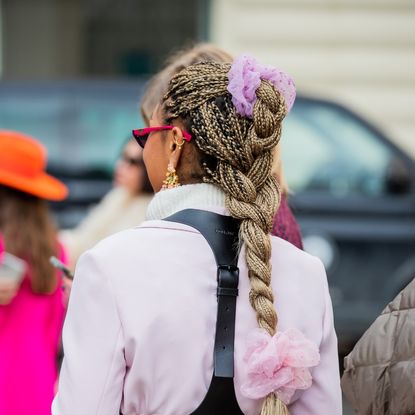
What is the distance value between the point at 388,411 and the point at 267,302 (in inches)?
14.6

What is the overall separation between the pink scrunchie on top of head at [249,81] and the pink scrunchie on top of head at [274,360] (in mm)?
468

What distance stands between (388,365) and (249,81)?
670mm

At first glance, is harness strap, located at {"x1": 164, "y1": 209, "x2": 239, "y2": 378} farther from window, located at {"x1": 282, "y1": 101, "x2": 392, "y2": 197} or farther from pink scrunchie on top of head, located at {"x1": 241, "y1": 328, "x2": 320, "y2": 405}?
window, located at {"x1": 282, "y1": 101, "x2": 392, "y2": 197}

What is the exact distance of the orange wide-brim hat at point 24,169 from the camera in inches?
131

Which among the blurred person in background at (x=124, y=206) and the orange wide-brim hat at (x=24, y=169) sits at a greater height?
the orange wide-brim hat at (x=24, y=169)

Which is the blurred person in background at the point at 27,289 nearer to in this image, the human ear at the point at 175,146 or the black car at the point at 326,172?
the human ear at the point at 175,146

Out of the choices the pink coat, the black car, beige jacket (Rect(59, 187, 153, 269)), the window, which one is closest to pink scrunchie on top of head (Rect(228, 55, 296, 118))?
the pink coat

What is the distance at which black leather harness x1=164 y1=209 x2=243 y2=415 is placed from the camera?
1.94 metres

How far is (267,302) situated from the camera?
77.1 inches

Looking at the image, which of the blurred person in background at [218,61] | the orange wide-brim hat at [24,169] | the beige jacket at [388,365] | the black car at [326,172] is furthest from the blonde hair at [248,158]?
the black car at [326,172]

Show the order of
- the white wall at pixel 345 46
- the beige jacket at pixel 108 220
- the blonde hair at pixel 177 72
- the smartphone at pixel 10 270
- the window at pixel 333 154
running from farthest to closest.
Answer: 1. the white wall at pixel 345 46
2. the window at pixel 333 154
3. the beige jacket at pixel 108 220
4. the smartphone at pixel 10 270
5. the blonde hair at pixel 177 72

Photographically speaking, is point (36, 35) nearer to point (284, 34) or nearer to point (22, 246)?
point (284, 34)

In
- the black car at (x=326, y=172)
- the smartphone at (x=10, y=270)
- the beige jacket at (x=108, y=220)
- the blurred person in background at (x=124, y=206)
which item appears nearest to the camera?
the smartphone at (x=10, y=270)

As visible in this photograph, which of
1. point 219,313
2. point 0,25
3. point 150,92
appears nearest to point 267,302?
point 219,313
